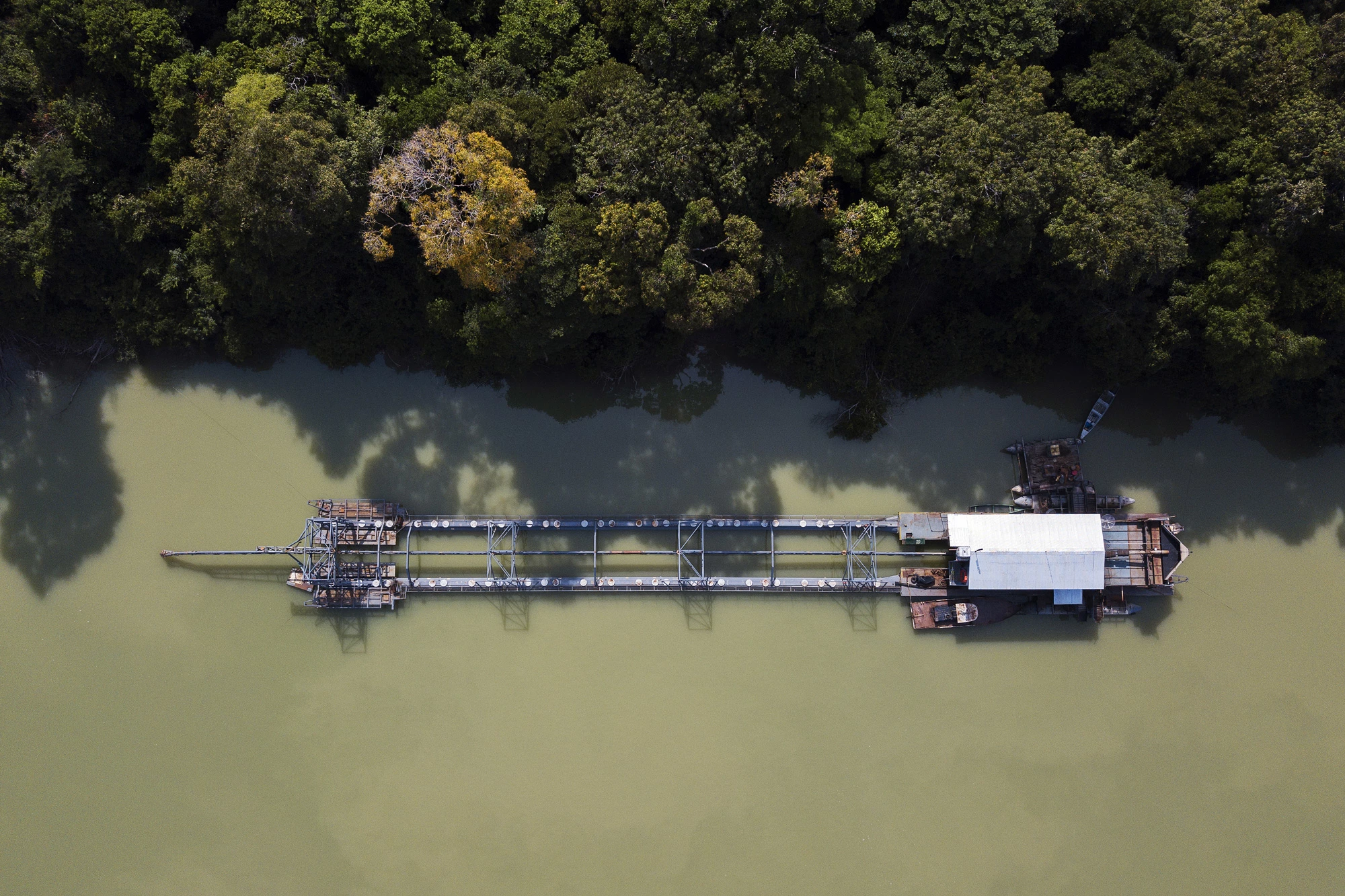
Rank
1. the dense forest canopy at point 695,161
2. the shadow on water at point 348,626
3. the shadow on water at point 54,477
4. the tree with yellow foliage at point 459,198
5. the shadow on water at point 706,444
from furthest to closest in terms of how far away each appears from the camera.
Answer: the shadow on water at point 706,444 < the shadow on water at point 54,477 < the shadow on water at point 348,626 < the dense forest canopy at point 695,161 < the tree with yellow foliage at point 459,198

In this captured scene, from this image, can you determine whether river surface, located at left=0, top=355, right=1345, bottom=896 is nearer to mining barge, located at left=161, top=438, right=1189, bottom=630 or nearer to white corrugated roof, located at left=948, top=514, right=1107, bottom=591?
mining barge, located at left=161, top=438, right=1189, bottom=630

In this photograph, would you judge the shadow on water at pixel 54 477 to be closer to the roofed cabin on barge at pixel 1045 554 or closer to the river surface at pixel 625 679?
the river surface at pixel 625 679

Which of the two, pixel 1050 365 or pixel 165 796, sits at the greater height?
pixel 1050 365

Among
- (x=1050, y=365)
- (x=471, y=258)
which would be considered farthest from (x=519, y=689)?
(x=1050, y=365)

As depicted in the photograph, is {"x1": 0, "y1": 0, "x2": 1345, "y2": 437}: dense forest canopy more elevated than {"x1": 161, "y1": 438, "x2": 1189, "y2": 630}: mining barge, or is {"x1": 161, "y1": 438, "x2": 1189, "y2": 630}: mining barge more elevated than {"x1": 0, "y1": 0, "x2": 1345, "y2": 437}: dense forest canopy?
{"x1": 0, "y1": 0, "x2": 1345, "y2": 437}: dense forest canopy

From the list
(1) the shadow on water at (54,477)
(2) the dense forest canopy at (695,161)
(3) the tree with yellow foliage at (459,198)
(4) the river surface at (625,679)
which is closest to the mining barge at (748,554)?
(4) the river surface at (625,679)

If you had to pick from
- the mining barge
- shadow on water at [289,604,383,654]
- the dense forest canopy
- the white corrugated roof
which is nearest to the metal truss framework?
the mining barge

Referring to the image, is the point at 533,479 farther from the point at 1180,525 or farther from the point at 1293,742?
the point at 1293,742
